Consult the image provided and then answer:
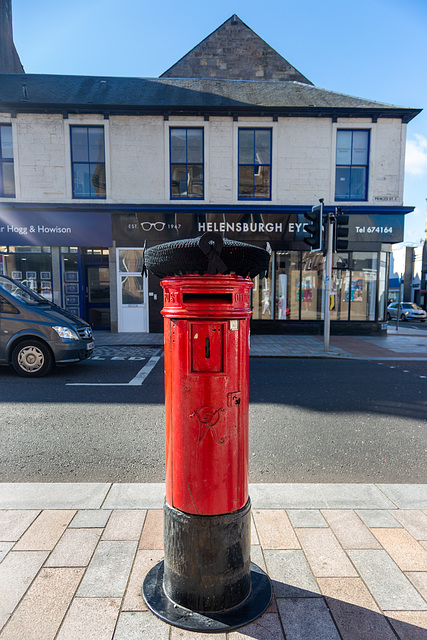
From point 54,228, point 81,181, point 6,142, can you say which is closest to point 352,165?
point 81,181

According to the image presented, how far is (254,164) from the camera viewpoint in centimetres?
1353

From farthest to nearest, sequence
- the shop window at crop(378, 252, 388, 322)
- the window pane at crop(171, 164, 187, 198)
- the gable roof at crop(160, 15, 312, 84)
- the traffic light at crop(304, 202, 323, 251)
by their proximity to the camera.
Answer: the gable roof at crop(160, 15, 312, 84) → the shop window at crop(378, 252, 388, 322) → the window pane at crop(171, 164, 187, 198) → the traffic light at crop(304, 202, 323, 251)

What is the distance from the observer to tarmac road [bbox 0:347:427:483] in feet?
11.7

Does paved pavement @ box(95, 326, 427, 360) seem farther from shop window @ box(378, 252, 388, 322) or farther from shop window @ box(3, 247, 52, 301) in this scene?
shop window @ box(3, 247, 52, 301)

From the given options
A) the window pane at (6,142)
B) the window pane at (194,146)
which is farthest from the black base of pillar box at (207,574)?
the window pane at (6,142)

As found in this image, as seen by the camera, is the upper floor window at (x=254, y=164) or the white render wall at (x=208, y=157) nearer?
the white render wall at (x=208, y=157)

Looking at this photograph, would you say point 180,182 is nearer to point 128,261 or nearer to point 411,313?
point 128,261

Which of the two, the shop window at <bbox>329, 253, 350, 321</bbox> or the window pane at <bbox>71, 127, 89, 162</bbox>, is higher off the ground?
the window pane at <bbox>71, 127, 89, 162</bbox>

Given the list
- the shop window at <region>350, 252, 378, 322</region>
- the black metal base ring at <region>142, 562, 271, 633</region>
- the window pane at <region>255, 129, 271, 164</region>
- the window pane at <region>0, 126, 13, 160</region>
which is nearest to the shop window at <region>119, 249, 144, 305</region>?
the window pane at <region>0, 126, 13, 160</region>

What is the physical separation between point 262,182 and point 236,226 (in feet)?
6.06

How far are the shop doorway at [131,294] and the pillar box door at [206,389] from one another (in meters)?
12.0

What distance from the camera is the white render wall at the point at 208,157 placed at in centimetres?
1322

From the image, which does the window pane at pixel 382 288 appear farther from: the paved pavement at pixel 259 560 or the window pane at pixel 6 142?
the window pane at pixel 6 142

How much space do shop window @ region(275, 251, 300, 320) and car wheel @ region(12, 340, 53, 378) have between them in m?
8.90
